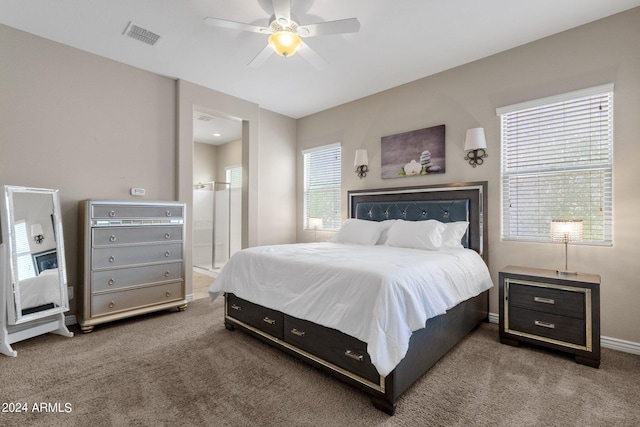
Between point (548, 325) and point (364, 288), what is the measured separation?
1732 mm

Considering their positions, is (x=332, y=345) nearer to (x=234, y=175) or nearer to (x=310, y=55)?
(x=310, y=55)

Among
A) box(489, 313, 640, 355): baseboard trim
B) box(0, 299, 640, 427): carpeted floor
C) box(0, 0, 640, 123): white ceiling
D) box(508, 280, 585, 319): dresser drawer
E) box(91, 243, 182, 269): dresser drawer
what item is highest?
box(0, 0, 640, 123): white ceiling

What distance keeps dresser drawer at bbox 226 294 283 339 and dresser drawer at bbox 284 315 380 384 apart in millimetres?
113

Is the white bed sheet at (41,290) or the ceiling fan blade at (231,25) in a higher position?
the ceiling fan blade at (231,25)

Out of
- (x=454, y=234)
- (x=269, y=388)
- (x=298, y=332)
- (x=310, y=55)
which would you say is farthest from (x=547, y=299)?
(x=310, y=55)

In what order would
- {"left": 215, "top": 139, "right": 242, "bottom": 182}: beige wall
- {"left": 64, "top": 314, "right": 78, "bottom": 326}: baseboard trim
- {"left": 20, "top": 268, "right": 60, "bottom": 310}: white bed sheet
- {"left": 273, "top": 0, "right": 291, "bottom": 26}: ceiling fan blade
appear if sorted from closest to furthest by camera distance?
{"left": 273, "top": 0, "right": 291, "bottom": 26}: ceiling fan blade < {"left": 20, "top": 268, "right": 60, "bottom": 310}: white bed sheet < {"left": 64, "top": 314, "right": 78, "bottom": 326}: baseboard trim < {"left": 215, "top": 139, "right": 242, "bottom": 182}: beige wall

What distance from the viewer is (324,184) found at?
5016mm

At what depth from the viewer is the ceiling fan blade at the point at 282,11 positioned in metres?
2.19

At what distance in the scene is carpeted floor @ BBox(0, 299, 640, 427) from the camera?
167 cm

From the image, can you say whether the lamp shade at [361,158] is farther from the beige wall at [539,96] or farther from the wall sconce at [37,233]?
the wall sconce at [37,233]

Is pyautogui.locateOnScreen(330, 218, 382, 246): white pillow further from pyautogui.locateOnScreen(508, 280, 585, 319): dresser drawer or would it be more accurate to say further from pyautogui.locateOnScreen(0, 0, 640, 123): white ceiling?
pyautogui.locateOnScreen(0, 0, 640, 123): white ceiling

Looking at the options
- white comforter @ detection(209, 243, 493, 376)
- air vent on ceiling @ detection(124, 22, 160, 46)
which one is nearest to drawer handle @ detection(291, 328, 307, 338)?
white comforter @ detection(209, 243, 493, 376)

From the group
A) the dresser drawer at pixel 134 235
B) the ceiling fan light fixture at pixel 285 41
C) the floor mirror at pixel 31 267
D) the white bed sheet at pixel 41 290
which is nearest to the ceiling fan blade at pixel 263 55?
the ceiling fan light fixture at pixel 285 41

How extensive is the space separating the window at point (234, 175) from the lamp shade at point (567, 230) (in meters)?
5.71
